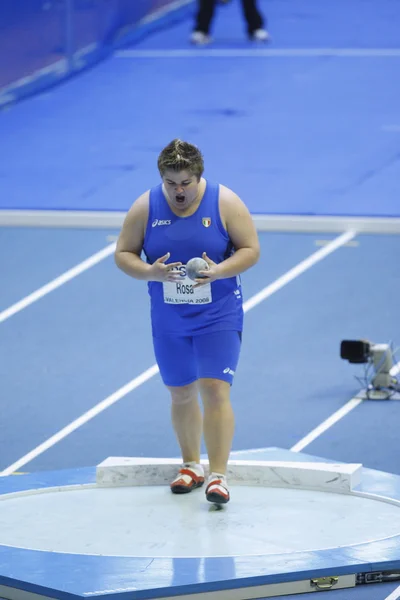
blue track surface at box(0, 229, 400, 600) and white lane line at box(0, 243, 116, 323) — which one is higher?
blue track surface at box(0, 229, 400, 600)

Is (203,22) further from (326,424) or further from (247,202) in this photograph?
(326,424)

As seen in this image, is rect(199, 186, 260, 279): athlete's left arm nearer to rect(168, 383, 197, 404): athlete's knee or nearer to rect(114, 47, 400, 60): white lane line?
rect(168, 383, 197, 404): athlete's knee

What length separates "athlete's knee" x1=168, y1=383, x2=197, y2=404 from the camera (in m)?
6.94

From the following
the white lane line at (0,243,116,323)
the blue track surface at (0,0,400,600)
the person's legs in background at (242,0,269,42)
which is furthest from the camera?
the person's legs in background at (242,0,269,42)

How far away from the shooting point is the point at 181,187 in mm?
6477

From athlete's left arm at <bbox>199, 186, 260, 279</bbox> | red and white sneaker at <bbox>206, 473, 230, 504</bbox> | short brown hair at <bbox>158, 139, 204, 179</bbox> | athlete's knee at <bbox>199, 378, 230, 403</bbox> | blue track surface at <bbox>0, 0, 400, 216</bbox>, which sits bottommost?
blue track surface at <bbox>0, 0, 400, 216</bbox>

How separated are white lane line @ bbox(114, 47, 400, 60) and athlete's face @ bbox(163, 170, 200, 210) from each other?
12113 millimetres

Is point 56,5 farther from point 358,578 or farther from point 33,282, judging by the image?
point 358,578

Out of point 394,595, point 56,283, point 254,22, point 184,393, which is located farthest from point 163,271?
point 254,22

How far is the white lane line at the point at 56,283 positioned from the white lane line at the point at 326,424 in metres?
3.10

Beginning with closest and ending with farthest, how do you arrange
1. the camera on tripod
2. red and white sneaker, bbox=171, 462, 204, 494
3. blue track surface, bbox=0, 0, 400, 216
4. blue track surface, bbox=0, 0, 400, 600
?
red and white sneaker, bbox=171, 462, 204, 494, blue track surface, bbox=0, 0, 400, 600, the camera on tripod, blue track surface, bbox=0, 0, 400, 216

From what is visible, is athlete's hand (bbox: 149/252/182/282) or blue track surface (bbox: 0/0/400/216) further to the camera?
blue track surface (bbox: 0/0/400/216)

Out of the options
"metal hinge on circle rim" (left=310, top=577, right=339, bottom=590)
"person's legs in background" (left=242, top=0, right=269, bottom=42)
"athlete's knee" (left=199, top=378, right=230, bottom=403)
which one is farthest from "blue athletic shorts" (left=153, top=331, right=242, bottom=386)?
"person's legs in background" (left=242, top=0, right=269, bottom=42)

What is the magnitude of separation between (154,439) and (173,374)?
1.81 meters
